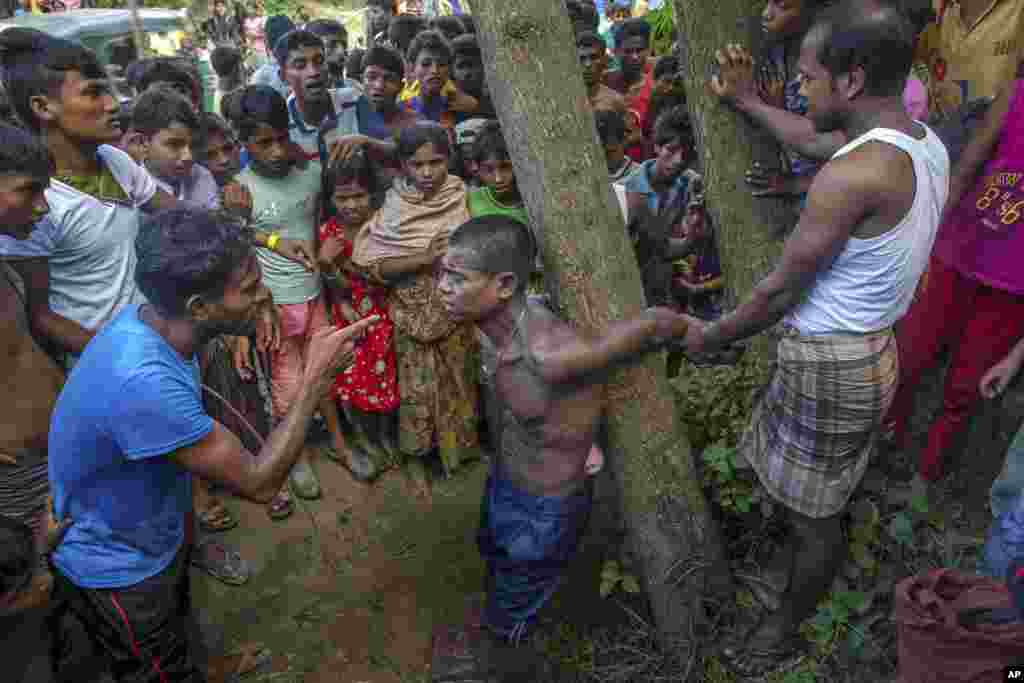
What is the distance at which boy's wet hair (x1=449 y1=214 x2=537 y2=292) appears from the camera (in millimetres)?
2365

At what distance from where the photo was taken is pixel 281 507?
364 centimetres

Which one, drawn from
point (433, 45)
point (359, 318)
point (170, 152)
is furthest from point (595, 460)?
point (433, 45)

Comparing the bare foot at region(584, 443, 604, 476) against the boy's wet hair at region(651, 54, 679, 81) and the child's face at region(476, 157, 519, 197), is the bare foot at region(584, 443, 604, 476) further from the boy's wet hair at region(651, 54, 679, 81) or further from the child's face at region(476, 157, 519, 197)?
the boy's wet hair at region(651, 54, 679, 81)

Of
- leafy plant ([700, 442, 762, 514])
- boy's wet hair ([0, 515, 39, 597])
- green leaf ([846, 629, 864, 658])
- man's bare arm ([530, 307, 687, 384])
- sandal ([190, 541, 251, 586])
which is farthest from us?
sandal ([190, 541, 251, 586])

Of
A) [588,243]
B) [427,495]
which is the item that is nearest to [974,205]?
[588,243]

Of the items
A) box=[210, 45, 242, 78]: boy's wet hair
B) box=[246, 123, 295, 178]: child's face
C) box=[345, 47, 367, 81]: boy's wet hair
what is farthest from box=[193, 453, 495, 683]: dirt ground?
box=[210, 45, 242, 78]: boy's wet hair

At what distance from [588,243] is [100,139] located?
192 centimetres

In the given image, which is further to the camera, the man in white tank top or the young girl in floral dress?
the young girl in floral dress

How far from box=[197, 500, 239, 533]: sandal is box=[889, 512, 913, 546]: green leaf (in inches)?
114

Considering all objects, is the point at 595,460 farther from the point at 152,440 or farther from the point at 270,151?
the point at 270,151

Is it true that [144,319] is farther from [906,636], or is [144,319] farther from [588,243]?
[906,636]

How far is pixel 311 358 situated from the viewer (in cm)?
211

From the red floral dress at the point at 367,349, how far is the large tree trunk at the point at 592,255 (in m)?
1.49

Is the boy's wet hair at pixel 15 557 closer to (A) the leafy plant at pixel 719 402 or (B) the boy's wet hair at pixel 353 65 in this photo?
(A) the leafy plant at pixel 719 402
